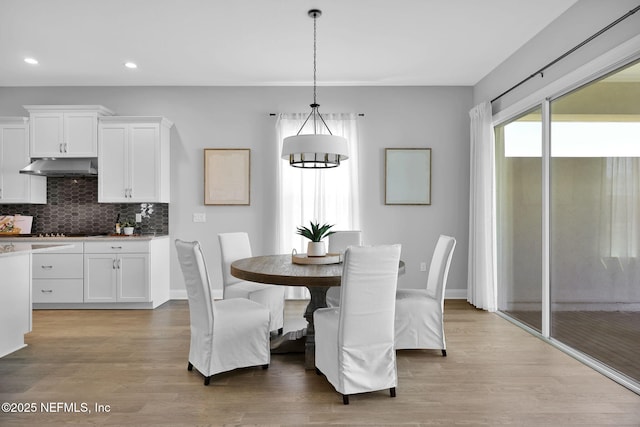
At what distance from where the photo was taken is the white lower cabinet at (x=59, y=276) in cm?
444

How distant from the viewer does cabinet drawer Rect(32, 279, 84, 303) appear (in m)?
4.46

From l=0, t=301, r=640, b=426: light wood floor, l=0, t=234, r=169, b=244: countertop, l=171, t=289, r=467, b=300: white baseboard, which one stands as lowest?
l=0, t=301, r=640, b=426: light wood floor

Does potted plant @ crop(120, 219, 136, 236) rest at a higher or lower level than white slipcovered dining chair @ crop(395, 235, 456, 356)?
higher

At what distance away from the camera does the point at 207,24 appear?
3.37 meters

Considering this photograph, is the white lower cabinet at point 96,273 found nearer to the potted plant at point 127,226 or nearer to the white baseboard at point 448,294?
the potted plant at point 127,226

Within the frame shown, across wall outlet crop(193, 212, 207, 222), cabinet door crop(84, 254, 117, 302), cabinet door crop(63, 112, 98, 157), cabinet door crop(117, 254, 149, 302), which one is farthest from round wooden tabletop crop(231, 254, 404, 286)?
cabinet door crop(63, 112, 98, 157)

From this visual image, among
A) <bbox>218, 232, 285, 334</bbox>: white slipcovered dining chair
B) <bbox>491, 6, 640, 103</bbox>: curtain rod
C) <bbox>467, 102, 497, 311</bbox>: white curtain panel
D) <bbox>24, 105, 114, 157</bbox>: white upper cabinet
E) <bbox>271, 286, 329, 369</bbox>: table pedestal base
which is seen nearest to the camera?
<bbox>491, 6, 640, 103</bbox>: curtain rod

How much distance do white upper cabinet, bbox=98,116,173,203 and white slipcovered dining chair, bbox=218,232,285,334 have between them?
1455mm

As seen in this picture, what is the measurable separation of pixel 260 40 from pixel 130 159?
2.17m

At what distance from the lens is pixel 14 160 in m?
4.69

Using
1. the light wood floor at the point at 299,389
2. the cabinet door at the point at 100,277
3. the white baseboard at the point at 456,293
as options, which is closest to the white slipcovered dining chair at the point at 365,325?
the light wood floor at the point at 299,389

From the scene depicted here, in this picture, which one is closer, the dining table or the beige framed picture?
the dining table

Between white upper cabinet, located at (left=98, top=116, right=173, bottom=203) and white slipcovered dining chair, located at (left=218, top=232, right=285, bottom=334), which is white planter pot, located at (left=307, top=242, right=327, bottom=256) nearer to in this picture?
white slipcovered dining chair, located at (left=218, top=232, right=285, bottom=334)

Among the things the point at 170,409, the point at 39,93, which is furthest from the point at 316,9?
the point at 39,93
